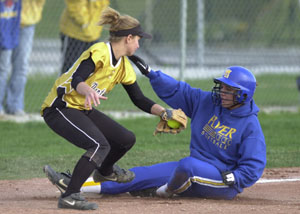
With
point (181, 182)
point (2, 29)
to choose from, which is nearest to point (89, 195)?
point (181, 182)

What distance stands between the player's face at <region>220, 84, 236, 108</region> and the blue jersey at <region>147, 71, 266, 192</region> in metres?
0.08

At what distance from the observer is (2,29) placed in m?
9.43

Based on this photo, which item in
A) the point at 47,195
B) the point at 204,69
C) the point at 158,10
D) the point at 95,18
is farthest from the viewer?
the point at 158,10

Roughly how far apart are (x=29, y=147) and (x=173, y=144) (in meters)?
1.82

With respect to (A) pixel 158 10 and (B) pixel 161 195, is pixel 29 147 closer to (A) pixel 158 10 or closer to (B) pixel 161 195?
(B) pixel 161 195

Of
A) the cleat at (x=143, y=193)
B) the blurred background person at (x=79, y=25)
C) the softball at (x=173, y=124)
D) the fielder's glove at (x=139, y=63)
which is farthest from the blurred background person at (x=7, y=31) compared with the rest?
the softball at (x=173, y=124)

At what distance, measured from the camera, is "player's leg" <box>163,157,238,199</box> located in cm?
532

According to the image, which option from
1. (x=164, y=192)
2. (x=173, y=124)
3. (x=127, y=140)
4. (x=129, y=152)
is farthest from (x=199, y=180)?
(x=129, y=152)

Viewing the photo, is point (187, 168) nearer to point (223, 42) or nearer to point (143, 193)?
point (143, 193)

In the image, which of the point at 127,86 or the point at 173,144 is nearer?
the point at 127,86

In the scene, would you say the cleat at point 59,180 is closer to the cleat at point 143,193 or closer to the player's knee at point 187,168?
the cleat at point 143,193

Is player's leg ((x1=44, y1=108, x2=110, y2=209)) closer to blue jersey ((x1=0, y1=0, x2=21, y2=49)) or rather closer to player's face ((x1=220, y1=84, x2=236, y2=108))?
player's face ((x1=220, y1=84, x2=236, y2=108))

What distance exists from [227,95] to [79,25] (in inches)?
185

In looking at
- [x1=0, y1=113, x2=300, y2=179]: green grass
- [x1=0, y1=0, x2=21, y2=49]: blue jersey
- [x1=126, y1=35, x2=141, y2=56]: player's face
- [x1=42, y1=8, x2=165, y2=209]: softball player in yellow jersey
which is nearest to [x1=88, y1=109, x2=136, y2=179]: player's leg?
[x1=42, y1=8, x2=165, y2=209]: softball player in yellow jersey
